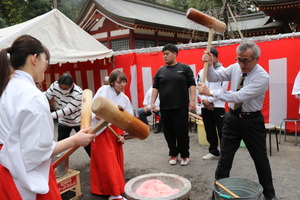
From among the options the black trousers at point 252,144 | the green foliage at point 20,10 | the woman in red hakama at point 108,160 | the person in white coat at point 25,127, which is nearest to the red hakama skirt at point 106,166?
the woman in red hakama at point 108,160

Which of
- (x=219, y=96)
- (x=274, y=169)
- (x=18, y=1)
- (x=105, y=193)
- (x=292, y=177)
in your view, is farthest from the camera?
(x=18, y=1)


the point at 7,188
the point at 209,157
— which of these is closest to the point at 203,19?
the point at 7,188

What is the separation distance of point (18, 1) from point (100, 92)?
1785 cm

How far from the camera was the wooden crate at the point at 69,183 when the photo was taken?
344cm

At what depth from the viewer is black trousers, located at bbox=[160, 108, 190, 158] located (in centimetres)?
457

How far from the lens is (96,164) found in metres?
3.57

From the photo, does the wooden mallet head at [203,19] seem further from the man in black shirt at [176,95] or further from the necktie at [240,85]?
the man in black shirt at [176,95]

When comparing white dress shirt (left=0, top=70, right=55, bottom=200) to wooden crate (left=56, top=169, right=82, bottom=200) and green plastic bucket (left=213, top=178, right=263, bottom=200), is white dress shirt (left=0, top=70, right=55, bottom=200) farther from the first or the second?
wooden crate (left=56, top=169, right=82, bottom=200)

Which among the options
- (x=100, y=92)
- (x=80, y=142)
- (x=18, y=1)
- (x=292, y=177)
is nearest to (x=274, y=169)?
(x=292, y=177)

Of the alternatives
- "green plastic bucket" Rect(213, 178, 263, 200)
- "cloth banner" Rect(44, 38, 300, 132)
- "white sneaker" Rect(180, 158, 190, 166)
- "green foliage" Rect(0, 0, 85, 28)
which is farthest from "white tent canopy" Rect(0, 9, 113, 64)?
"green foliage" Rect(0, 0, 85, 28)

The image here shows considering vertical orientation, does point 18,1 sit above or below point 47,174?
above

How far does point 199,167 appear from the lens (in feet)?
15.2

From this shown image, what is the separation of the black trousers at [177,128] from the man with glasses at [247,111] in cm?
142

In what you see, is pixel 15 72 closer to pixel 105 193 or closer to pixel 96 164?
pixel 96 164
